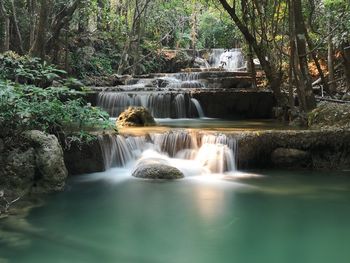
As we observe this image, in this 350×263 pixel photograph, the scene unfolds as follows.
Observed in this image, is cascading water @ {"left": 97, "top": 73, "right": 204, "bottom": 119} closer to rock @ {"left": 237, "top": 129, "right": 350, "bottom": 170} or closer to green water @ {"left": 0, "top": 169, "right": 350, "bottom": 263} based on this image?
rock @ {"left": 237, "top": 129, "right": 350, "bottom": 170}

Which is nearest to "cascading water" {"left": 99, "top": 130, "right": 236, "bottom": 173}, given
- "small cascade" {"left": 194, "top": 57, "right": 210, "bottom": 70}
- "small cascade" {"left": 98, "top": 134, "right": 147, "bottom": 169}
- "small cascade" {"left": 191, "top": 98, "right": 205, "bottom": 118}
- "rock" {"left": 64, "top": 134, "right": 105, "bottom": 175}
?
"small cascade" {"left": 98, "top": 134, "right": 147, "bottom": 169}

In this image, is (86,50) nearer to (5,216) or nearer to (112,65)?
(112,65)

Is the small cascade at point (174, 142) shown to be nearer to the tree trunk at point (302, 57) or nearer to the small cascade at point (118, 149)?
the small cascade at point (118, 149)

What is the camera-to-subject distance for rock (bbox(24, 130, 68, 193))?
691cm

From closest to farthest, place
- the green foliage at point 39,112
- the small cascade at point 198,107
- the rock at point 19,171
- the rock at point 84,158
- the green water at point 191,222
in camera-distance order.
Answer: the green water at point 191,222, the green foliage at point 39,112, the rock at point 19,171, the rock at point 84,158, the small cascade at point 198,107

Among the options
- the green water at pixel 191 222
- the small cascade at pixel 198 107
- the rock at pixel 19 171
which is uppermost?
the small cascade at pixel 198 107

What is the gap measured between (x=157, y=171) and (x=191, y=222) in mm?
2365

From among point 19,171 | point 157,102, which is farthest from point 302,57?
point 19,171

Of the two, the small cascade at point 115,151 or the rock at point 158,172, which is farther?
the small cascade at point 115,151

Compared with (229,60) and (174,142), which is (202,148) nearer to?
(174,142)

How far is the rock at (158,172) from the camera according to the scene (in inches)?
318

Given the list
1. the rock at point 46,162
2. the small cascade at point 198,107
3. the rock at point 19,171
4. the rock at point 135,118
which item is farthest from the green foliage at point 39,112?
the small cascade at point 198,107

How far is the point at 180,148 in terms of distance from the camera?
9.20 m

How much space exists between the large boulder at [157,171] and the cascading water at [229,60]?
58.1ft
